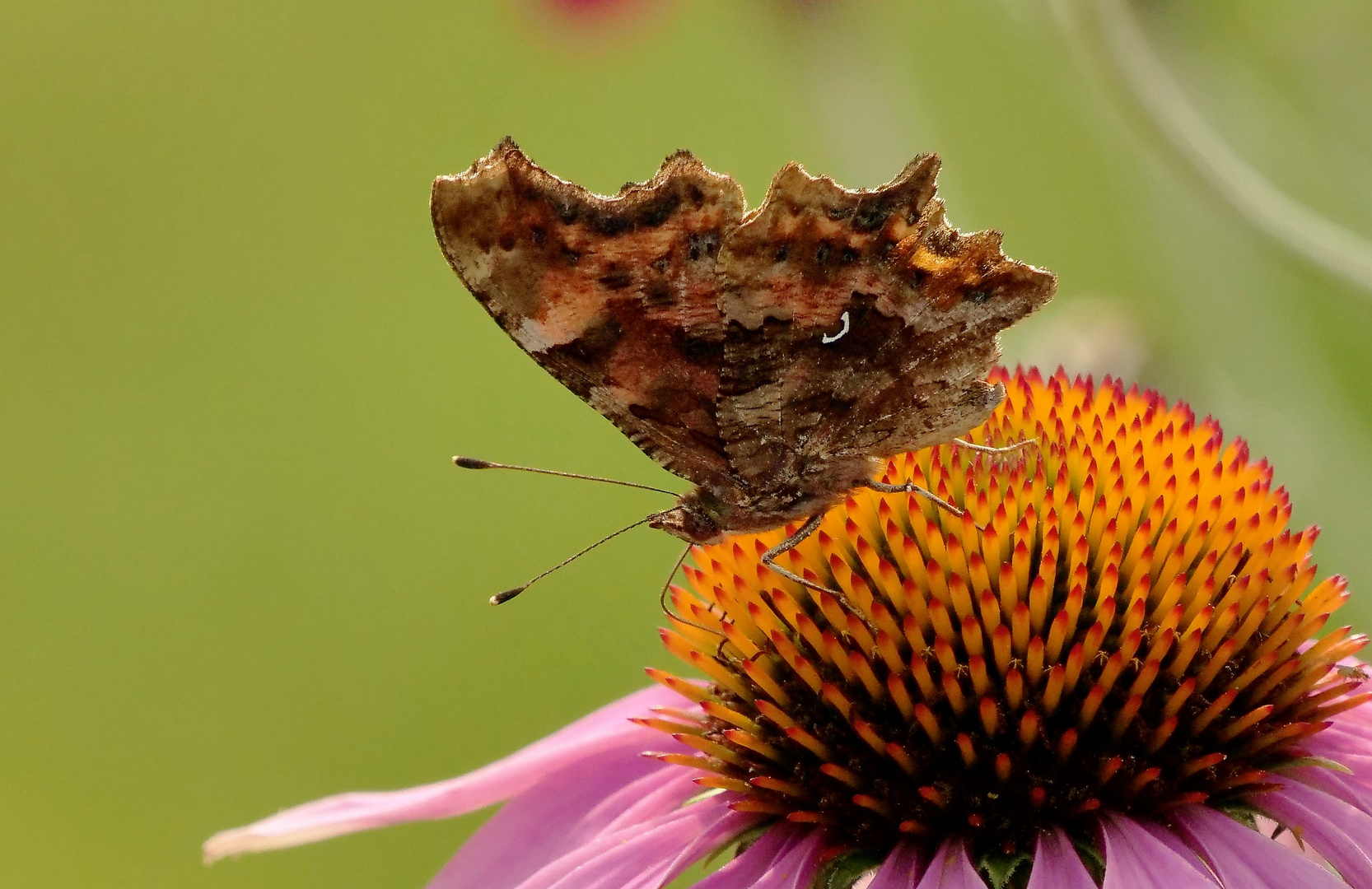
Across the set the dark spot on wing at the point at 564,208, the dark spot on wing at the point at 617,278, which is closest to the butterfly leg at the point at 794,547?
the dark spot on wing at the point at 617,278

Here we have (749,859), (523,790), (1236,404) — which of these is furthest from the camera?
(1236,404)

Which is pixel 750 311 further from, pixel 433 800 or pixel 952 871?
pixel 433 800

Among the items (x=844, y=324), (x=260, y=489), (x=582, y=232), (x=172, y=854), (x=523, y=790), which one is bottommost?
(x=523, y=790)

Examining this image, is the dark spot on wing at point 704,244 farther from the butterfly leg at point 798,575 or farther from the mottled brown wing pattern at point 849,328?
the butterfly leg at point 798,575

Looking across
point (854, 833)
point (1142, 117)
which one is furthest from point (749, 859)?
point (1142, 117)

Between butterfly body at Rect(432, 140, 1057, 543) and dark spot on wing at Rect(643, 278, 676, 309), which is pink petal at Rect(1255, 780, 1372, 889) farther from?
dark spot on wing at Rect(643, 278, 676, 309)

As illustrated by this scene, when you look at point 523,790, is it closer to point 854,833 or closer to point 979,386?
point 854,833
